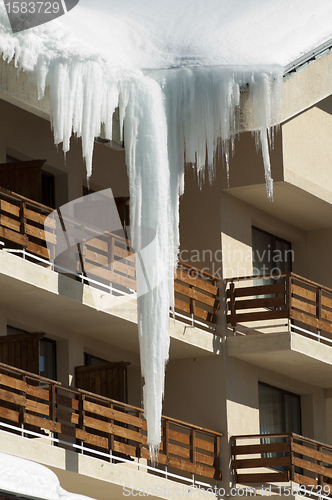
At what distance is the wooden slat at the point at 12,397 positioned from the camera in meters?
14.9

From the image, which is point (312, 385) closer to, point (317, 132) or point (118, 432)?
point (317, 132)

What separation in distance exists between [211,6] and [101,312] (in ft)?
18.4

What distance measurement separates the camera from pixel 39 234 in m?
16.8

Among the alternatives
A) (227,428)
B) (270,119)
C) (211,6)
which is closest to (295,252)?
(227,428)

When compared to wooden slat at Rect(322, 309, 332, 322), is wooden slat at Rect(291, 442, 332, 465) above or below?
below

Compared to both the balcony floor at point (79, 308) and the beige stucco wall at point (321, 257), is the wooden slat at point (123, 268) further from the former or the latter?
the beige stucco wall at point (321, 257)

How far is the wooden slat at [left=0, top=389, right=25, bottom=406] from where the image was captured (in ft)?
49.0

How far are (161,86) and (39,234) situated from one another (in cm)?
323

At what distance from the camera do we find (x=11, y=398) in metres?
15.0

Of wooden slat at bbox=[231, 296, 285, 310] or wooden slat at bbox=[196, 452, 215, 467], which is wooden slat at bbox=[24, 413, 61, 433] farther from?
wooden slat at bbox=[231, 296, 285, 310]

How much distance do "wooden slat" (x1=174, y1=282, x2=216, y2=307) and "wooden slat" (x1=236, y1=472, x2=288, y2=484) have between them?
345 cm
